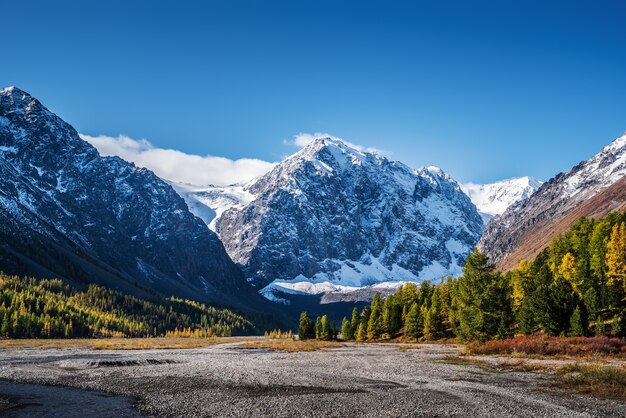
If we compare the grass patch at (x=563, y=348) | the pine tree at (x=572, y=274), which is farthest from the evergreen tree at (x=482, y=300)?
the grass patch at (x=563, y=348)

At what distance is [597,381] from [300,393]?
19.3 meters

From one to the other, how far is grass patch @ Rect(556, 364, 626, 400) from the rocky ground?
1.29 m

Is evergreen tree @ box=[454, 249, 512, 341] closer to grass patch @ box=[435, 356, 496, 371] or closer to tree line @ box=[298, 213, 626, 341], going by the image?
tree line @ box=[298, 213, 626, 341]

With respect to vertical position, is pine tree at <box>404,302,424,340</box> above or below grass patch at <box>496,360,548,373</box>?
above

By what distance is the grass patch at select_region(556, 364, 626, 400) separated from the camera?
3103cm

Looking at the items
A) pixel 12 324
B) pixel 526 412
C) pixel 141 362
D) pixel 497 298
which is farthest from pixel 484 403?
pixel 12 324

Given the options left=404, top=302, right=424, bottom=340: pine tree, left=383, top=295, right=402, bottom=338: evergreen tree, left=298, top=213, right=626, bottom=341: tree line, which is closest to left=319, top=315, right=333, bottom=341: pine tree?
left=383, top=295, right=402, bottom=338: evergreen tree

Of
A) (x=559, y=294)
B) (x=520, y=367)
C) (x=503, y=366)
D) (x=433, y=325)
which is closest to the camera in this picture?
(x=520, y=367)

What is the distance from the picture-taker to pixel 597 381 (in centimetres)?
3356

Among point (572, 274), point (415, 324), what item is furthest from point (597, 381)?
point (415, 324)

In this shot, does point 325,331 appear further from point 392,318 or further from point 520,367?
point 520,367

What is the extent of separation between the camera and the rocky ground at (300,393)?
27.2 meters

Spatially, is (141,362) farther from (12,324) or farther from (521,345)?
(12,324)

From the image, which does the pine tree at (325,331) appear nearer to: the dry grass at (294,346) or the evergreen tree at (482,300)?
the dry grass at (294,346)
